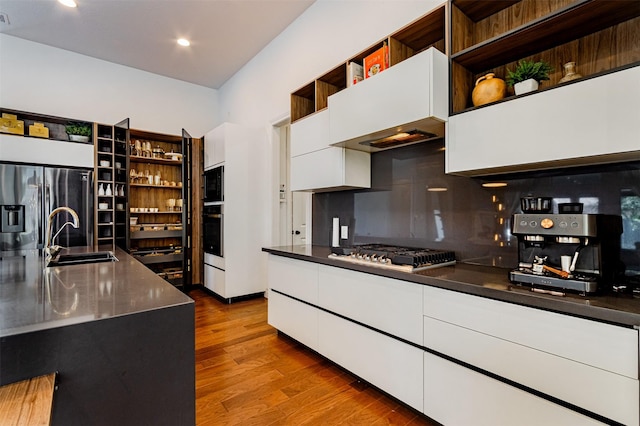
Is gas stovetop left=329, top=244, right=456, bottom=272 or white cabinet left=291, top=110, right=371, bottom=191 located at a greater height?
white cabinet left=291, top=110, right=371, bottom=191

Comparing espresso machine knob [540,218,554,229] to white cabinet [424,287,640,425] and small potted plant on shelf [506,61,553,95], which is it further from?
small potted plant on shelf [506,61,553,95]

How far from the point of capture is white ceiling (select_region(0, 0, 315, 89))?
3.37 meters

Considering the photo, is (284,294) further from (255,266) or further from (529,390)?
(529,390)

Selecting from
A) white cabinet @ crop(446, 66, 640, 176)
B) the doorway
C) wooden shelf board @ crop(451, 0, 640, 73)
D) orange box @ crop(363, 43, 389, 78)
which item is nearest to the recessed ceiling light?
the doorway

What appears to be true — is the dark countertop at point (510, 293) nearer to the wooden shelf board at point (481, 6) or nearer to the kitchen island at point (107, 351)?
the kitchen island at point (107, 351)

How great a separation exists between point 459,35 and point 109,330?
7.49ft

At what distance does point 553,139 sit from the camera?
140 cm

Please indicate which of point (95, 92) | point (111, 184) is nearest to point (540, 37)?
point (111, 184)

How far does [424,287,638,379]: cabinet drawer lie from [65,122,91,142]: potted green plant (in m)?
4.71

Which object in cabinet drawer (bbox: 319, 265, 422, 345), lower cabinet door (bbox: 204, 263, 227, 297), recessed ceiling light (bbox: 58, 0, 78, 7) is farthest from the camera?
lower cabinet door (bbox: 204, 263, 227, 297)

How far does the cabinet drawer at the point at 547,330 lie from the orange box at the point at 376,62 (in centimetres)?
160

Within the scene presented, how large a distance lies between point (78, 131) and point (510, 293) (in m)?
5.07

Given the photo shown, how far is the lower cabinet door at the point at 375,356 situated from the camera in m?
1.71

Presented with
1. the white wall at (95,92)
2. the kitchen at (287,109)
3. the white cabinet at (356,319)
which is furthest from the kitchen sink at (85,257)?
the white wall at (95,92)
